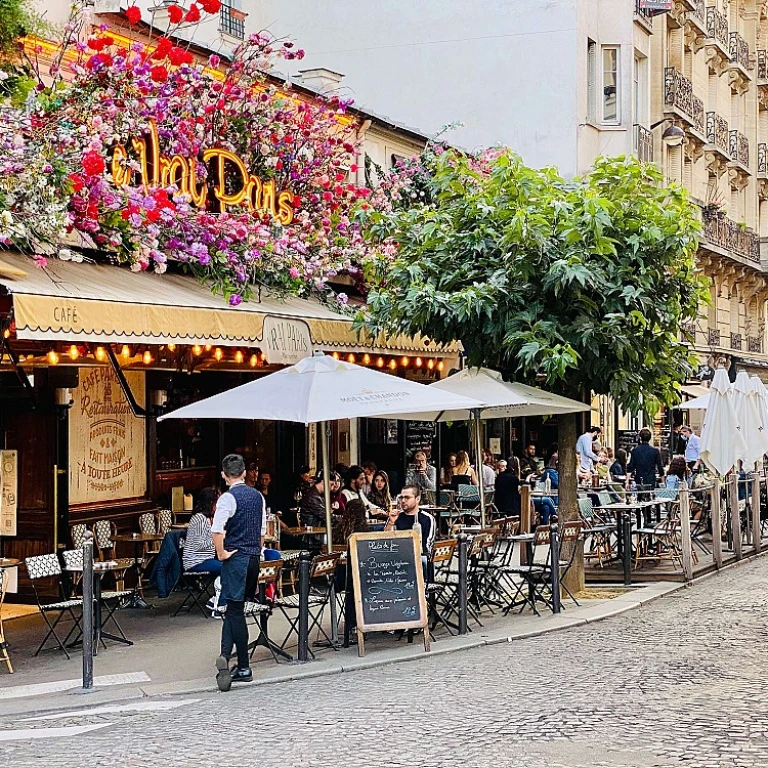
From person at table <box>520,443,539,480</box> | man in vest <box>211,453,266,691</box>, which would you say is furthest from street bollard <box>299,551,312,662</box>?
person at table <box>520,443,539,480</box>

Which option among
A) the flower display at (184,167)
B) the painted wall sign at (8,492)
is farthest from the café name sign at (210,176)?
the painted wall sign at (8,492)

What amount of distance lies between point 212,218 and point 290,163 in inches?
91.8

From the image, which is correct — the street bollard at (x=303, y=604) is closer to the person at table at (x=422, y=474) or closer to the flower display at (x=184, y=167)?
the flower display at (x=184, y=167)

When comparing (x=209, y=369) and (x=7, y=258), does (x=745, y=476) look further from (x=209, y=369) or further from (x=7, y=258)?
(x=7, y=258)

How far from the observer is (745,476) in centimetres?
2070

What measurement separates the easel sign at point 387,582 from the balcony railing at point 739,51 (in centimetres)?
3638

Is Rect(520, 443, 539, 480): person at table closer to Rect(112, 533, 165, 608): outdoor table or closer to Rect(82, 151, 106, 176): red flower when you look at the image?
Rect(112, 533, 165, 608): outdoor table

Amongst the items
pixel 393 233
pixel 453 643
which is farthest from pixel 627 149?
pixel 453 643

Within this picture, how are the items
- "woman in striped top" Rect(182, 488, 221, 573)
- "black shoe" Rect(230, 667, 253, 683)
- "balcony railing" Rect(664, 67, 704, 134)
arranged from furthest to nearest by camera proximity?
"balcony railing" Rect(664, 67, 704, 134) → "woman in striped top" Rect(182, 488, 221, 573) → "black shoe" Rect(230, 667, 253, 683)

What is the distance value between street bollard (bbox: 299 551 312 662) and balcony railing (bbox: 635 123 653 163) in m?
24.9

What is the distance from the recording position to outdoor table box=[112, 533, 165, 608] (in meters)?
14.2

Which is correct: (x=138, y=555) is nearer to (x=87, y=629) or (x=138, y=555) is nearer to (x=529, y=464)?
(x=87, y=629)

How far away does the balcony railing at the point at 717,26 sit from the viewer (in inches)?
1628

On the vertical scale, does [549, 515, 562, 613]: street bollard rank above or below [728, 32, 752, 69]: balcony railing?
below
